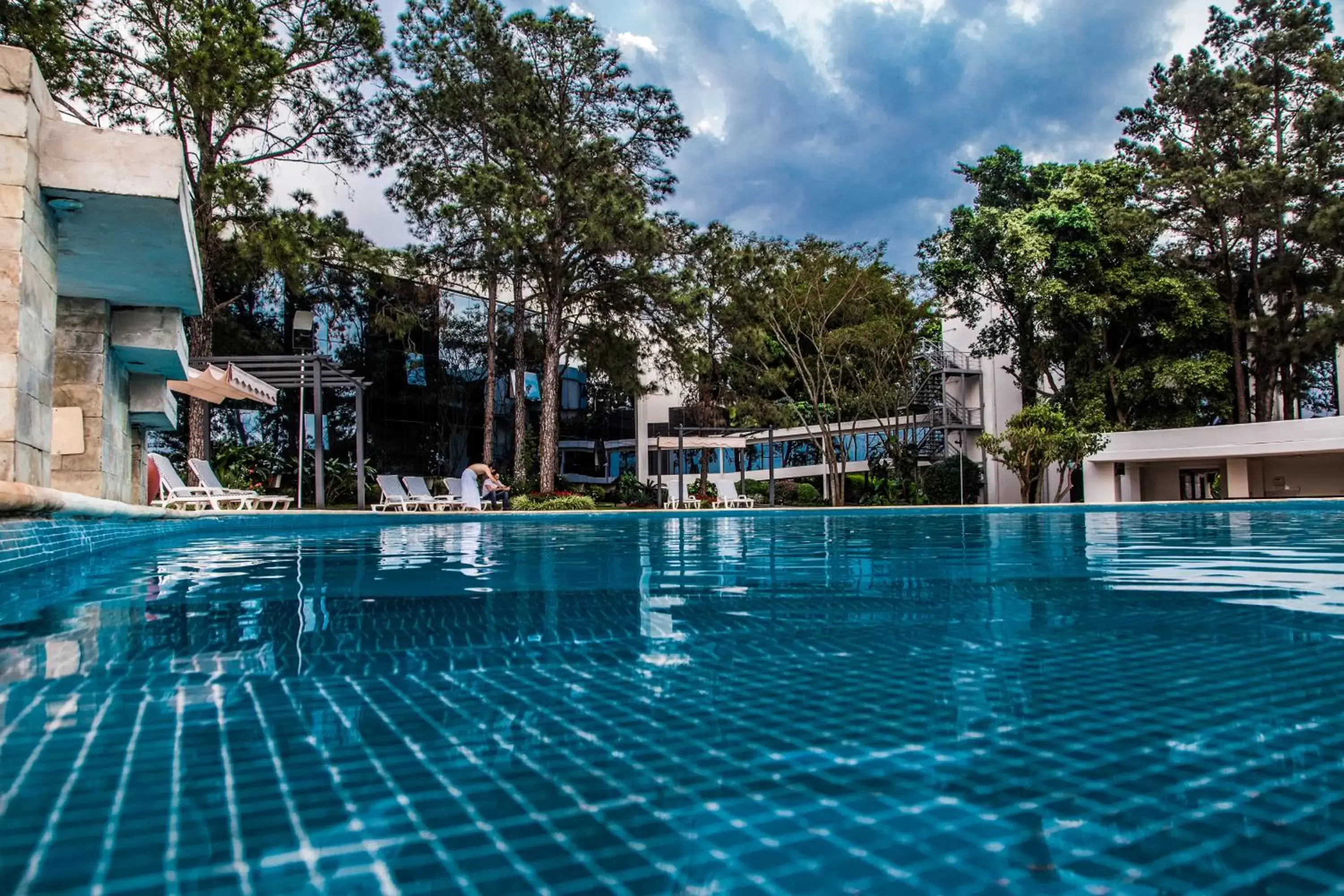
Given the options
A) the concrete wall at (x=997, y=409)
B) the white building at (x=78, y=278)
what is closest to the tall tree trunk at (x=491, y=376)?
the white building at (x=78, y=278)

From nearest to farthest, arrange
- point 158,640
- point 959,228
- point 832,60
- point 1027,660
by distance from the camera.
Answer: point 1027,660 < point 158,640 < point 959,228 < point 832,60

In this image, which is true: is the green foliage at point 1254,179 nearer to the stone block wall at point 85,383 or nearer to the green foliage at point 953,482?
A: the green foliage at point 953,482

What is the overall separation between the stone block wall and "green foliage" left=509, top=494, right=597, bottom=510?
983 cm

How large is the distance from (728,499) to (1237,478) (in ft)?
51.6

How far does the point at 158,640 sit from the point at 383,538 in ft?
19.4

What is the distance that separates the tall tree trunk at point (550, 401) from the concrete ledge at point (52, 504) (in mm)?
12539

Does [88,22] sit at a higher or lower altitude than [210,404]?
higher

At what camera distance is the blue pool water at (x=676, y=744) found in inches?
44.6

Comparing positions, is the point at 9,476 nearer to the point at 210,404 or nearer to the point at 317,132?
the point at 210,404

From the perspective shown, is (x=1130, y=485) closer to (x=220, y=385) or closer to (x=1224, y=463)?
(x=1224, y=463)

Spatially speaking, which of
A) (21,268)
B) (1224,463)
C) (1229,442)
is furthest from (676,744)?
(1224,463)

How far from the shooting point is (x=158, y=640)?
2775 mm

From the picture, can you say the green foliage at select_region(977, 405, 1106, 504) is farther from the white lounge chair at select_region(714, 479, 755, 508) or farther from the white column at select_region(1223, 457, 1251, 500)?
the white lounge chair at select_region(714, 479, 755, 508)

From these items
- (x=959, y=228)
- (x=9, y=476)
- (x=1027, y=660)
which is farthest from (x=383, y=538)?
(x=959, y=228)
